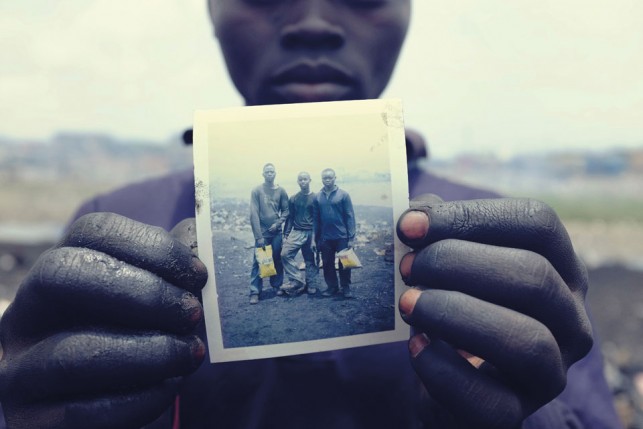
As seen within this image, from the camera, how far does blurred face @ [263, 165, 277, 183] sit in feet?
3.43

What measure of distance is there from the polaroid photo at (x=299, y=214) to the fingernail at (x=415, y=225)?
71 mm

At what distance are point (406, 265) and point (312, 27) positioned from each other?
0.69 metres

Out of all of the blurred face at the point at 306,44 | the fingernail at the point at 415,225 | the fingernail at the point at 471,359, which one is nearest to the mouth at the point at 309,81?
the blurred face at the point at 306,44

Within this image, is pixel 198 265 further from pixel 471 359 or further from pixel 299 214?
pixel 471 359

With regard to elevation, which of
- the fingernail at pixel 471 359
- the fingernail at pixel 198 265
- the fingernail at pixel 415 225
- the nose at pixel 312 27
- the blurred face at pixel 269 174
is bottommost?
the fingernail at pixel 471 359

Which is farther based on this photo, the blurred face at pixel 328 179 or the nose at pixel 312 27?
the nose at pixel 312 27

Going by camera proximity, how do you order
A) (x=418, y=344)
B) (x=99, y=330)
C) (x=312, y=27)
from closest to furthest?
(x=99, y=330)
(x=418, y=344)
(x=312, y=27)

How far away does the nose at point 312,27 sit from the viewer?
1.30 metres

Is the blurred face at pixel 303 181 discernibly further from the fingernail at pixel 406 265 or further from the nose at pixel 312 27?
the nose at pixel 312 27

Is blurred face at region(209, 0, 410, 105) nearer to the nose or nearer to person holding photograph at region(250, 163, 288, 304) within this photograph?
the nose

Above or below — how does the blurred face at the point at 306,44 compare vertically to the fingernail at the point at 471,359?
above

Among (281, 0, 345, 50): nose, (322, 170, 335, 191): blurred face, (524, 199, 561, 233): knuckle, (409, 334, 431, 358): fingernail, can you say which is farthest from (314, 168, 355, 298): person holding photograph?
(281, 0, 345, 50): nose

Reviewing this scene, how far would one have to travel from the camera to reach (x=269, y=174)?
1.05 meters

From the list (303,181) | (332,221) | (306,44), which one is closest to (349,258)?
(332,221)
